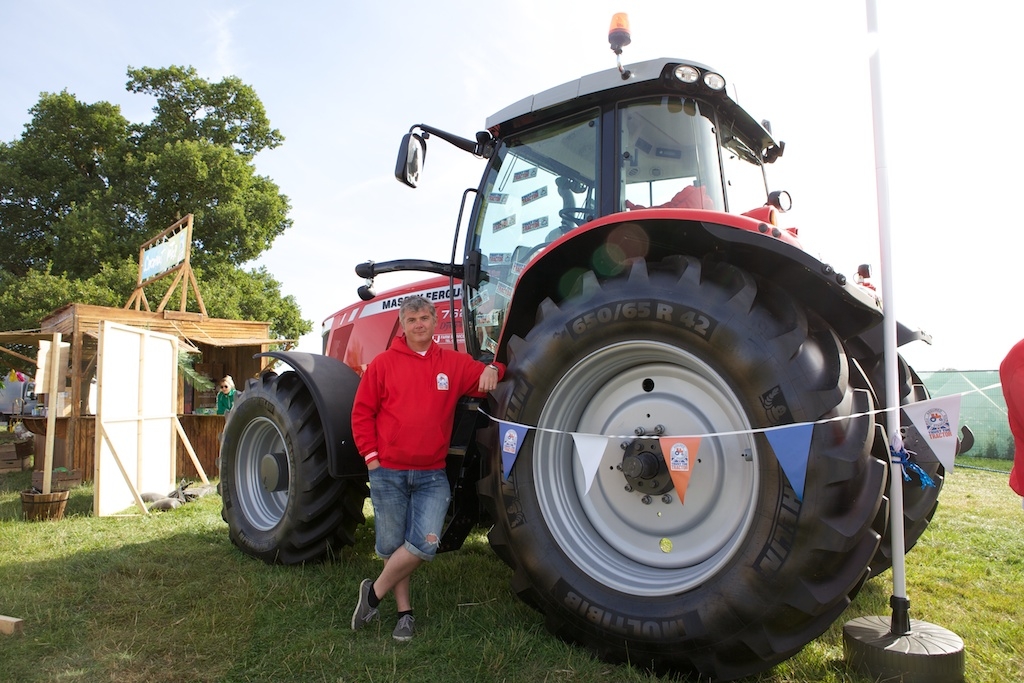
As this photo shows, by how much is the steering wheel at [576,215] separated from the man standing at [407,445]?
0.87 meters

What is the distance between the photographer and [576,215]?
11.5 ft

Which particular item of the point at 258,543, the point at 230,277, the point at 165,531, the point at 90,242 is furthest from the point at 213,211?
the point at 258,543

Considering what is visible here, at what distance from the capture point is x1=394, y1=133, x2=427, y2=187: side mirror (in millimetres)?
3709

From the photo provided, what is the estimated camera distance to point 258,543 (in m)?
4.15

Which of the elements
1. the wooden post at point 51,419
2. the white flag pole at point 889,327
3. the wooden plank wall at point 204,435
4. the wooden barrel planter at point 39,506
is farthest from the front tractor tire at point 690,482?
the wooden plank wall at point 204,435

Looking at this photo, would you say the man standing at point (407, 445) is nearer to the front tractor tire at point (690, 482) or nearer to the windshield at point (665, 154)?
the front tractor tire at point (690, 482)

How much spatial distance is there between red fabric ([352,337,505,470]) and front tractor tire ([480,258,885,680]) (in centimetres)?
31

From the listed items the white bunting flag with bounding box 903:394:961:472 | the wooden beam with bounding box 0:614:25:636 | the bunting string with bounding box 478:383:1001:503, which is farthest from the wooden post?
the white bunting flag with bounding box 903:394:961:472

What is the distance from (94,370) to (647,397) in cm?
1034

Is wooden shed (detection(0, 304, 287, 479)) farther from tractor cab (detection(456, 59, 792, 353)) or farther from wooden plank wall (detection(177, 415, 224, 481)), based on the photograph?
tractor cab (detection(456, 59, 792, 353))

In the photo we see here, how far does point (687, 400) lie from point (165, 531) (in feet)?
14.6

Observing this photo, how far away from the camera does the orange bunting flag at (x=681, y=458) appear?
256 centimetres

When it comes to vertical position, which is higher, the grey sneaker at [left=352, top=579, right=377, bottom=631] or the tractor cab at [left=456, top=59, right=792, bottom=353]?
the tractor cab at [left=456, top=59, right=792, bottom=353]

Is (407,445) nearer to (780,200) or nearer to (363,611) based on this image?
(363,611)
